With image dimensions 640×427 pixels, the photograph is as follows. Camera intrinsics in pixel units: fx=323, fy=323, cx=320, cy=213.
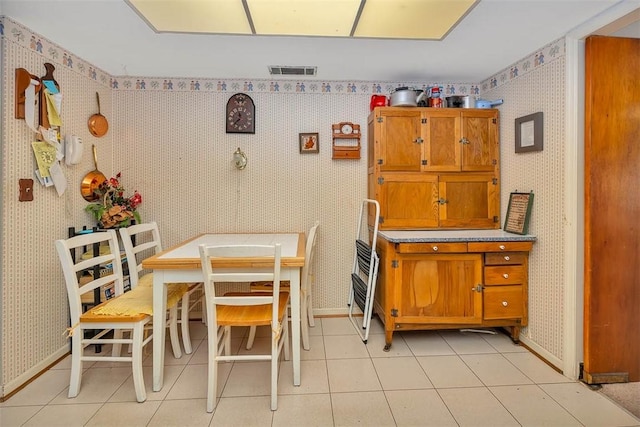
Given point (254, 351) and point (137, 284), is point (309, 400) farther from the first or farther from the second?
point (137, 284)

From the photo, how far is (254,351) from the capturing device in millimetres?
2436

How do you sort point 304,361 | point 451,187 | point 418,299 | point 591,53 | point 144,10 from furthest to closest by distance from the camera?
point 451,187 → point 418,299 → point 304,361 → point 591,53 → point 144,10

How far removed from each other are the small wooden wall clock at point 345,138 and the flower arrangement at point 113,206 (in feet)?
5.95

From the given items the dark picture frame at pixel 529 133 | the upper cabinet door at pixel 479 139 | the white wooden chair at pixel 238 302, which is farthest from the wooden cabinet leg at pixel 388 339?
the dark picture frame at pixel 529 133

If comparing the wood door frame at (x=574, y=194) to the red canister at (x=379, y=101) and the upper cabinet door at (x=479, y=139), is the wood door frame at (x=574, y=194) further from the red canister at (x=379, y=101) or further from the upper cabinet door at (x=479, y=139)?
the red canister at (x=379, y=101)

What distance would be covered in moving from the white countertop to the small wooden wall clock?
82cm

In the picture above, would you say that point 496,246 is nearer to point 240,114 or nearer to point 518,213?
point 518,213

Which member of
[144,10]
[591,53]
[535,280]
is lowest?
[535,280]

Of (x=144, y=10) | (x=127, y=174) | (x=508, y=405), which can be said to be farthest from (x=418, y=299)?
(x=127, y=174)

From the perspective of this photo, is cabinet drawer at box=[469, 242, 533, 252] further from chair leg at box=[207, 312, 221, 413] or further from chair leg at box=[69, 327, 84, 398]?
chair leg at box=[69, 327, 84, 398]

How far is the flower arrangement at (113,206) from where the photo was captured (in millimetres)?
2566

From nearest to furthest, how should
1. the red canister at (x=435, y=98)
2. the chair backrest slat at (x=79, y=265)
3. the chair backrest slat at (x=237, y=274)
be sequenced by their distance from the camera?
1. the chair backrest slat at (x=237, y=274)
2. the chair backrest slat at (x=79, y=265)
3. the red canister at (x=435, y=98)

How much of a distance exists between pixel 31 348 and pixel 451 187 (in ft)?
10.8

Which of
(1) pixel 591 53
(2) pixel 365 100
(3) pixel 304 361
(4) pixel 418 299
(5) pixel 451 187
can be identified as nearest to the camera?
(1) pixel 591 53
